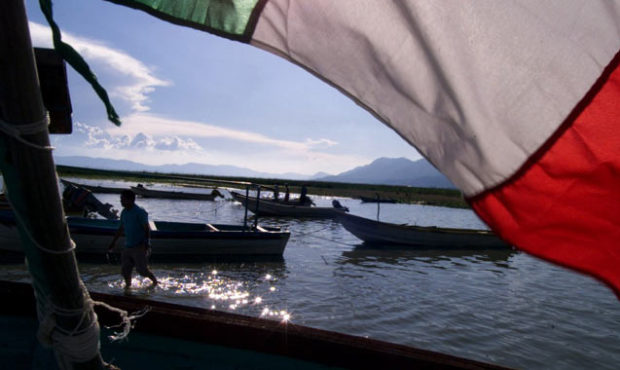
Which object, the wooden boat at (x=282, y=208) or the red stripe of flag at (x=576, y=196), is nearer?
the red stripe of flag at (x=576, y=196)

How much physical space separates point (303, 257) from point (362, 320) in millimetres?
7837

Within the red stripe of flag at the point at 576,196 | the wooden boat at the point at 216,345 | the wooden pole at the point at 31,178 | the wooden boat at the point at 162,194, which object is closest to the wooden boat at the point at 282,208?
the wooden boat at the point at 162,194

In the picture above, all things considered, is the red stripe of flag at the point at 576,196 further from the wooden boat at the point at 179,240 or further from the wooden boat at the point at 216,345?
the wooden boat at the point at 179,240

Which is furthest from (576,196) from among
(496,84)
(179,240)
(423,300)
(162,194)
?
(162,194)

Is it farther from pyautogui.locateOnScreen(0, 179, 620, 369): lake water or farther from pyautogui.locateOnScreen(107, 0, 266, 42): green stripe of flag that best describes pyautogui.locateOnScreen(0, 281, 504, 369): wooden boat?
pyautogui.locateOnScreen(0, 179, 620, 369): lake water

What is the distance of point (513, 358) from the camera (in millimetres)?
8836

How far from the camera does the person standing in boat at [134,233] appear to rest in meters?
9.23

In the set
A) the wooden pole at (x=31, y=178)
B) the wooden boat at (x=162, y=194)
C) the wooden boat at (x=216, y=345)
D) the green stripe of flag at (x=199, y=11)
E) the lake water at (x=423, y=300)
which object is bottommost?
the lake water at (x=423, y=300)

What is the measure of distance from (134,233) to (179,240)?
5.23 metres

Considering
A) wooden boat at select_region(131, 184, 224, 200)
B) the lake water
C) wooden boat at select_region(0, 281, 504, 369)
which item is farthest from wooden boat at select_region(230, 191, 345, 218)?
wooden boat at select_region(0, 281, 504, 369)

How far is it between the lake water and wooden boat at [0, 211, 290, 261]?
64cm

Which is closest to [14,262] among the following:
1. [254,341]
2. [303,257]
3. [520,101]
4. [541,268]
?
[303,257]

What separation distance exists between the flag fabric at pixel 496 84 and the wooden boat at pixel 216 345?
2.66 meters

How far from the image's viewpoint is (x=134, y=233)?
9.53m
